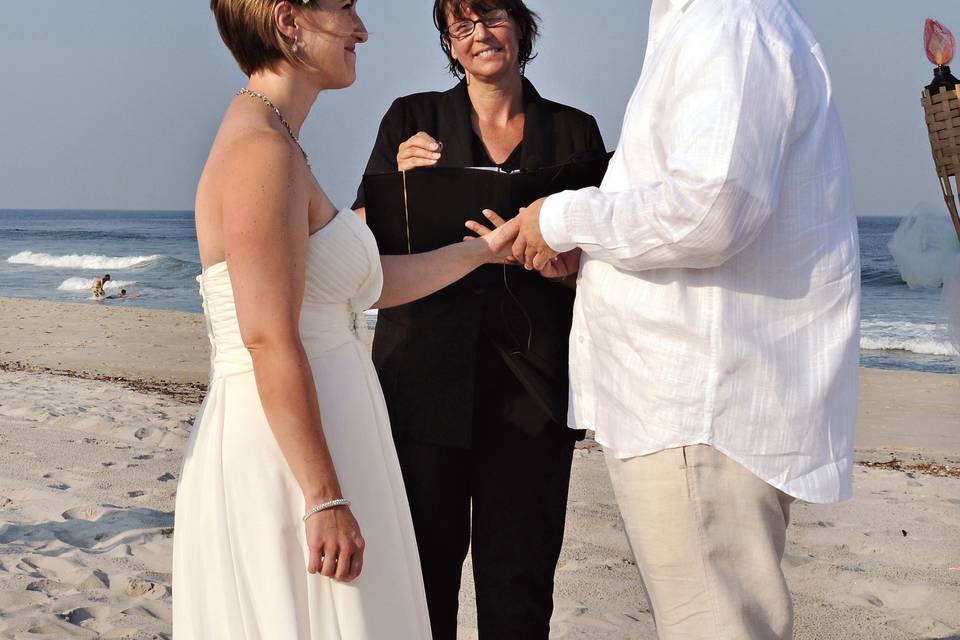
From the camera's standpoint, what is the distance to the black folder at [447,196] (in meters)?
2.84

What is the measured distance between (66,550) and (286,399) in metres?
3.10

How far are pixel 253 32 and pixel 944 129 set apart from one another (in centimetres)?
176

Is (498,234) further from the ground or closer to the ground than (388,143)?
closer to the ground

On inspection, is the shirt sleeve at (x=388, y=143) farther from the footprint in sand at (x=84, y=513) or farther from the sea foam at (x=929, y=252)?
the footprint in sand at (x=84, y=513)

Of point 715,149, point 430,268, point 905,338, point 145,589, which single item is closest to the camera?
point 715,149

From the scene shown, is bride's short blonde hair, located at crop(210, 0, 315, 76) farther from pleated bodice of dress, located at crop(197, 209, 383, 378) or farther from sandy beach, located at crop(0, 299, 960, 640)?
sandy beach, located at crop(0, 299, 960, 640)

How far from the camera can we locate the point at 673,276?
213cm

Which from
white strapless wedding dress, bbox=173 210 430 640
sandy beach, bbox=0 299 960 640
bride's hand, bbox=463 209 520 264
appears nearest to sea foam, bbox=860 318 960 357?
sandy beach, bbox=0 299 960 640

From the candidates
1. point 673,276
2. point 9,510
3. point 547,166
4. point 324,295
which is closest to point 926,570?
point 547,166

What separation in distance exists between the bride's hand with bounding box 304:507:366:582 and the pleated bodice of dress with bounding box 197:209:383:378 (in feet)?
1.19

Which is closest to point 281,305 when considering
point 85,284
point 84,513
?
point 84,513

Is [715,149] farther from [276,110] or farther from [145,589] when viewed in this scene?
[145,589]

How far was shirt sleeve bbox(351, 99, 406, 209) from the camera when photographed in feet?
10.2

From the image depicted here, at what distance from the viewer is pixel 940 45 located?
272 centimetres
